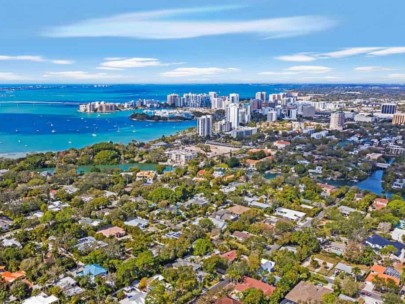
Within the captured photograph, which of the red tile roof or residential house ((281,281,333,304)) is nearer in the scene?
residential house ((281,281,333,304))

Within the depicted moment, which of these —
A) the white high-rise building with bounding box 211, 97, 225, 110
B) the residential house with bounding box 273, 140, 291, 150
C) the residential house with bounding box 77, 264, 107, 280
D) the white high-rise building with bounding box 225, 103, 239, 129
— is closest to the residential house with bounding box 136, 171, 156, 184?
the residential house with bounding box 77, 264, 107, 280

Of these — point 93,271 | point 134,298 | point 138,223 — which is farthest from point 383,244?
point 93,271

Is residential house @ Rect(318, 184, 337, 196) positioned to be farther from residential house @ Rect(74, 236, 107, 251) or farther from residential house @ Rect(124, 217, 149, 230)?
residential house @ Rect(74, 236, 107, 251)

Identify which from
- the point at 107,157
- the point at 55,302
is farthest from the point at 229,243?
the point at 107,157

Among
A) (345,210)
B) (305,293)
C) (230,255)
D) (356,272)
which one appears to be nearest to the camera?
(305,293)

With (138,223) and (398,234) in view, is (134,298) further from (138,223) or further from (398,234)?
(398,234)

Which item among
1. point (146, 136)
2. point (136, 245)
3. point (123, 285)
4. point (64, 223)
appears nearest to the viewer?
point (123, 285)

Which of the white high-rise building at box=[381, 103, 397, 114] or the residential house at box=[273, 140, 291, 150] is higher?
the white high-rise building at box=[381, 103, 397, 114]

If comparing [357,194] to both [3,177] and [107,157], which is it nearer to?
[107,157]

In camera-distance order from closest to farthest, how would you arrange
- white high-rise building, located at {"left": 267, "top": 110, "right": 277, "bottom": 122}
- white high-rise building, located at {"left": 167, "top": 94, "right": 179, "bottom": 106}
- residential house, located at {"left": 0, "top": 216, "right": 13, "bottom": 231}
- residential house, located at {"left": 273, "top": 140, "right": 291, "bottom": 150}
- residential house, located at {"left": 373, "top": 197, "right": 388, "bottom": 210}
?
residential house, located at {"left": 0, "top": 216, "right": 13, "bottom": 231}
residential house, located at {"left": 373, "top": 197, "right": 388, "bottom": 210}
residential house, located at {"left": 273, "top": 140, "right": 291, "bottom": 150}
white high-rise building, located at {"left": 267, "top": 110, "right": 277, "bottom": 122}
white high-rise building, located at {"left": 167, "top": 94, "right": 179, "bottom": 106}

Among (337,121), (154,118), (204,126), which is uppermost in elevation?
(337,121)

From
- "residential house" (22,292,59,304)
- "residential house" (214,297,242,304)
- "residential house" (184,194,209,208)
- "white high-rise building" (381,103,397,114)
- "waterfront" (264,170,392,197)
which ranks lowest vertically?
"waterfront" (264,170,392,197)
